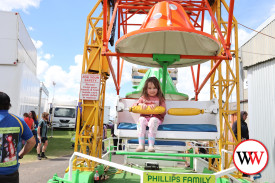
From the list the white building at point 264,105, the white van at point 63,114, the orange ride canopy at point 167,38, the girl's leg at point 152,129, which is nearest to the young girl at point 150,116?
the girl's leg at point 152,129

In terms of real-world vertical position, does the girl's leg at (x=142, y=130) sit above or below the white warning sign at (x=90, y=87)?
below

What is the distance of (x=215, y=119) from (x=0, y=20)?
8.61 m

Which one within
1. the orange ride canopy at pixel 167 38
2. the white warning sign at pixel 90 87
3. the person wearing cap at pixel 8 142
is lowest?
the person wearing cap at pixel 8 142

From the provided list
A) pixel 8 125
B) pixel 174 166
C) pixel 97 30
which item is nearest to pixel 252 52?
pixel 174 166

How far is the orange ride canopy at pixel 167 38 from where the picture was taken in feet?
15.1

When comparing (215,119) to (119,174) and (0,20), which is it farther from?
(0,20)

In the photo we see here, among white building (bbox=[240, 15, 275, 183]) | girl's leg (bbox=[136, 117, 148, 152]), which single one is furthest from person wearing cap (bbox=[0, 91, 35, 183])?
white building (bbox=[240, 15, 275, 183])

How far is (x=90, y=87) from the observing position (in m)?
7.14
